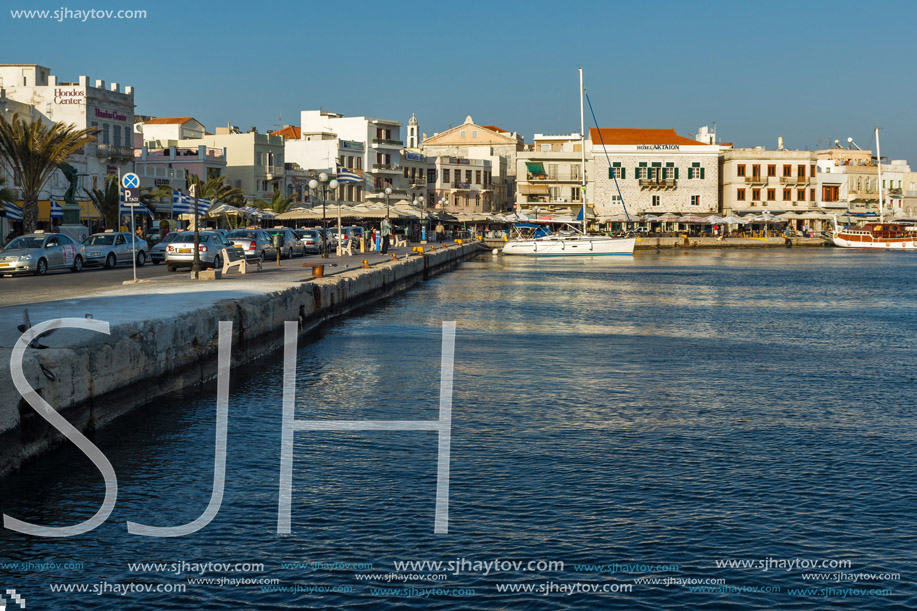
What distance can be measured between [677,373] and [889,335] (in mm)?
8976

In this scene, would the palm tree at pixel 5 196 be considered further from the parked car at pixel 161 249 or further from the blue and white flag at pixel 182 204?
A: the parked car at pixel 161 249

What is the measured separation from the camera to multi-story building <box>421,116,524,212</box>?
123m

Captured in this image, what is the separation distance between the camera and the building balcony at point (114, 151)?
64.7 meters

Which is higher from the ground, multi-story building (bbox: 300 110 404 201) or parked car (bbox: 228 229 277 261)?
multi-story building (bbox: 300 110 404 201)

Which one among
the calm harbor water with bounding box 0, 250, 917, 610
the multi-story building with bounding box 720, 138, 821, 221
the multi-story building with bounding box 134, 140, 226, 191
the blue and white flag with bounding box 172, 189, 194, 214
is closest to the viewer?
the calm harbor water with bounding box 0, 250, 917, 610

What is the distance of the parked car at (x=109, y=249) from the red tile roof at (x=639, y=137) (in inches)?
2880

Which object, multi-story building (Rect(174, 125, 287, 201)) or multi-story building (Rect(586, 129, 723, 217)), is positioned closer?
multi-story building (Rect(174, 125, 287, 201))

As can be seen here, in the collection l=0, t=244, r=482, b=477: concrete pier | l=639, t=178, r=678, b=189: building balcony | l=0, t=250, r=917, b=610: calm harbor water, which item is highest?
l=639, t=178, r=678, b=189: building balcony

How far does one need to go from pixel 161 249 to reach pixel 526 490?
3164cm

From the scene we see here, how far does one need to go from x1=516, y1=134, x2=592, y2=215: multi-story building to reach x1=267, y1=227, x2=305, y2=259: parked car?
61.8 meters

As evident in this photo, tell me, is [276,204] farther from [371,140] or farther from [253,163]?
[371,140]

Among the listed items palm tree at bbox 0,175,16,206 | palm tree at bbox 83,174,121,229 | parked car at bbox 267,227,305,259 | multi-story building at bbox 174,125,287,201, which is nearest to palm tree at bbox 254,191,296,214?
multi-story building at bbox 174,125,287,201

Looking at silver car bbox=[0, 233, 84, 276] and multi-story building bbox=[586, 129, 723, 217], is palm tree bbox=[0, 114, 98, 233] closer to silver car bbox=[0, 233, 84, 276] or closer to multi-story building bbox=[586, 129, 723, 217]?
silver car bbox=[0, 233, 84, 276]

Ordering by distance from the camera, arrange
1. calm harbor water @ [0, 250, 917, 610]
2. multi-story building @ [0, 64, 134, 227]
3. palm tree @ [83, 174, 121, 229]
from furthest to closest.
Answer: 1. multi-story building @ [0, 64, 134, 227]
2. palm tree @ [83, 174, 121, 229]
3. calm harbor water @ [0, 250, 917, 610]
